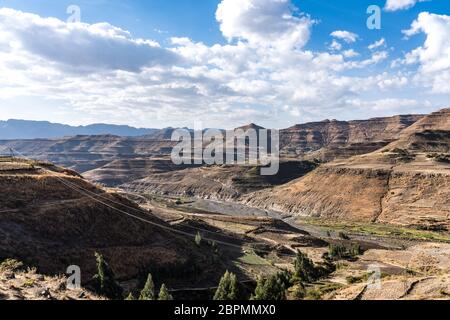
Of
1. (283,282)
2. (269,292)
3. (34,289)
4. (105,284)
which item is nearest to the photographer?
(34,289)

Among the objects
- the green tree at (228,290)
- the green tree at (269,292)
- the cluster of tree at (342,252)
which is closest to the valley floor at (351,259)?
the cluster of tree at (342,252)

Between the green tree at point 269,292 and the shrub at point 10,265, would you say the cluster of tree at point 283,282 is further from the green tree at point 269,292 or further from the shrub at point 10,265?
the shrub at point 10,265

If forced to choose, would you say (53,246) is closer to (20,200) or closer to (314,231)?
(20,200)

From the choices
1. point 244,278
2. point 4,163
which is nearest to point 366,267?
Result: point 244,278

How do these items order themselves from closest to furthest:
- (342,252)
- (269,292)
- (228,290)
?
(269,292) → (228,290) → (342,252)

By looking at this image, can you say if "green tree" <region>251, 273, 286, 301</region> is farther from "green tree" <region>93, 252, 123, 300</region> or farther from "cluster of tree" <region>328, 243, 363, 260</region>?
"cluster of tree" <region>328, 243, 363, 260</region>

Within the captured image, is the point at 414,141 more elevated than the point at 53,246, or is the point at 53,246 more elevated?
the point at 414,141

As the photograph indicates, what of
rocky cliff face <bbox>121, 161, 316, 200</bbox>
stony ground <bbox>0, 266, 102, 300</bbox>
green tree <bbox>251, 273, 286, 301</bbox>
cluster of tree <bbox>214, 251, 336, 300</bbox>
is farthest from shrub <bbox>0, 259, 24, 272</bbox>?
rocky cliff face <bbox>121, 161, 316, 200</bbox>

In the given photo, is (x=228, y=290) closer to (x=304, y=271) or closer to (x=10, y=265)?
(x=10, y=265)

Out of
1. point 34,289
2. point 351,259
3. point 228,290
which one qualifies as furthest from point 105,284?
point 351,259
